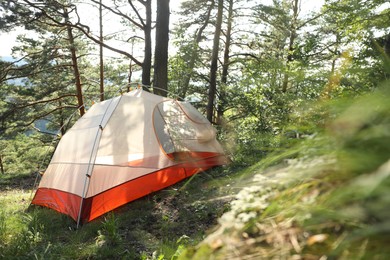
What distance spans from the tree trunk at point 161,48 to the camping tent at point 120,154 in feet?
6.84

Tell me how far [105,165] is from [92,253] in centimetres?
172

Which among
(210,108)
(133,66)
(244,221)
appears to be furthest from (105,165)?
(133,66)

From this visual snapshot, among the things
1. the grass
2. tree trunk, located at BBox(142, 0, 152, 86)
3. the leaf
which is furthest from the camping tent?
tree trunk, located at BBox(142, 0, 152, 86)

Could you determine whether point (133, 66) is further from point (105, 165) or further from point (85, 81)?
point (105, 165)

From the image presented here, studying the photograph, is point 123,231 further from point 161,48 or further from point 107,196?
point 161,48

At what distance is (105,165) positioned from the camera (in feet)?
16.4

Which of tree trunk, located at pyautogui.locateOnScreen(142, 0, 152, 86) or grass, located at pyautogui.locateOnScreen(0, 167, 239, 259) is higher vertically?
tree trunk, located at pyautogui.locateOnScreen(142, 0, 152, 86)

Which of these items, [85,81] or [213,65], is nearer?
[213,65]

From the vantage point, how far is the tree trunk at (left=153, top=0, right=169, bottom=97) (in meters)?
8.67

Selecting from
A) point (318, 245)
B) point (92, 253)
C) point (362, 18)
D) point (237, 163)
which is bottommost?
point (92, 253)

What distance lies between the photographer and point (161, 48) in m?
8.77

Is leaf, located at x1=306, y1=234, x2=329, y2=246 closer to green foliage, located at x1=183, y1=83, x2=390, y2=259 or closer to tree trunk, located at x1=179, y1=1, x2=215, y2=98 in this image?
green foliage, located at x1=183, y1=83, x2=390, y2=259

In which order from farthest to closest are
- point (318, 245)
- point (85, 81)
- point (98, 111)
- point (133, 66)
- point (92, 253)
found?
point (133, 66), point (85, 81), point (98, 111), point (92, 253), point (318, 245)

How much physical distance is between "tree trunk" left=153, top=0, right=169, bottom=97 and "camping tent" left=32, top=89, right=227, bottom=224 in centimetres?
208
